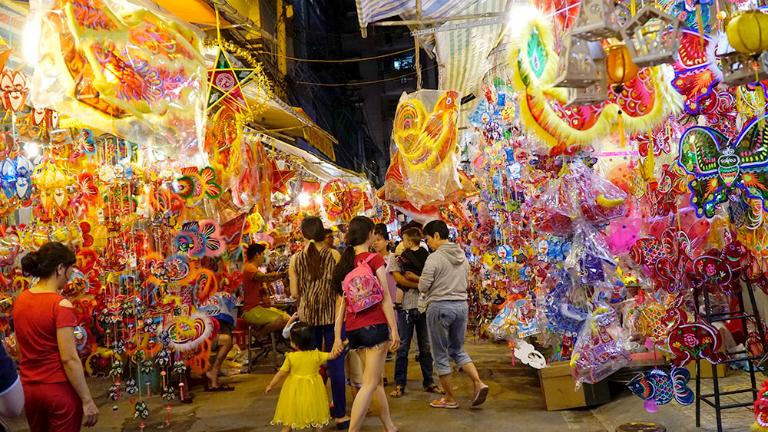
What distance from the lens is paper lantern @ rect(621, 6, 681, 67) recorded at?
8.47 ft

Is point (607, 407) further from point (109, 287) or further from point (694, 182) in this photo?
point (109, 287)

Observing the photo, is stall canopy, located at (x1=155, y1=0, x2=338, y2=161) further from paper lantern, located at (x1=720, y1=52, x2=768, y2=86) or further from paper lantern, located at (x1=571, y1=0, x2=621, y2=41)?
paper lantern, located at (x1=720, y1=52, x2=768, y2=86)

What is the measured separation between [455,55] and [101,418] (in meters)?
6.12

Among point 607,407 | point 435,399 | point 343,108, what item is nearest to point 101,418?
point 435,399

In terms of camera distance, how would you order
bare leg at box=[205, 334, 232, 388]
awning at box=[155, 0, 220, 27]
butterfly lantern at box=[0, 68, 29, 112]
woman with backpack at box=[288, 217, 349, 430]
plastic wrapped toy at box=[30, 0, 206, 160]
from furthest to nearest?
1. bare leg at box=[205, 334, 232, 388]
2. awning at box=[155, 0, 220, 27]
3. woman with backpack at box=[288, 217, 349, 430]
4. butterfly lantern at box=[0, 68, 29, 112]
5. plastic wrapped toy at box=[30, 0, 206, 160]

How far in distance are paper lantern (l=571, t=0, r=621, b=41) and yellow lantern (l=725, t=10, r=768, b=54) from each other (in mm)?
428

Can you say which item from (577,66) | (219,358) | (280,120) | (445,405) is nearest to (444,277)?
(445,405)

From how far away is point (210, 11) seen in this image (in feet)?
21.8

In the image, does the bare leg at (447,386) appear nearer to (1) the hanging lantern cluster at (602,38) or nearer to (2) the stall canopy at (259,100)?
(1) the hanging lantern cluster at (602,38)

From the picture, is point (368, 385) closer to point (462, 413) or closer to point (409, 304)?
point (462, 413)

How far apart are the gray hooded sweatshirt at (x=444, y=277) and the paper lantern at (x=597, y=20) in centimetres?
335

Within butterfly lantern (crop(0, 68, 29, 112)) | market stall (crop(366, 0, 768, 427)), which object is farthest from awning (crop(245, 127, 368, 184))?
butterfly lantern (crop(0, 68, 29, 112))

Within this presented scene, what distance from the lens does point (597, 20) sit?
2.62 metres

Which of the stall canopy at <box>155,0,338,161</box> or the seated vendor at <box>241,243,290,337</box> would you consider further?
the seated vendor at <box>241,243,290,337</box>
